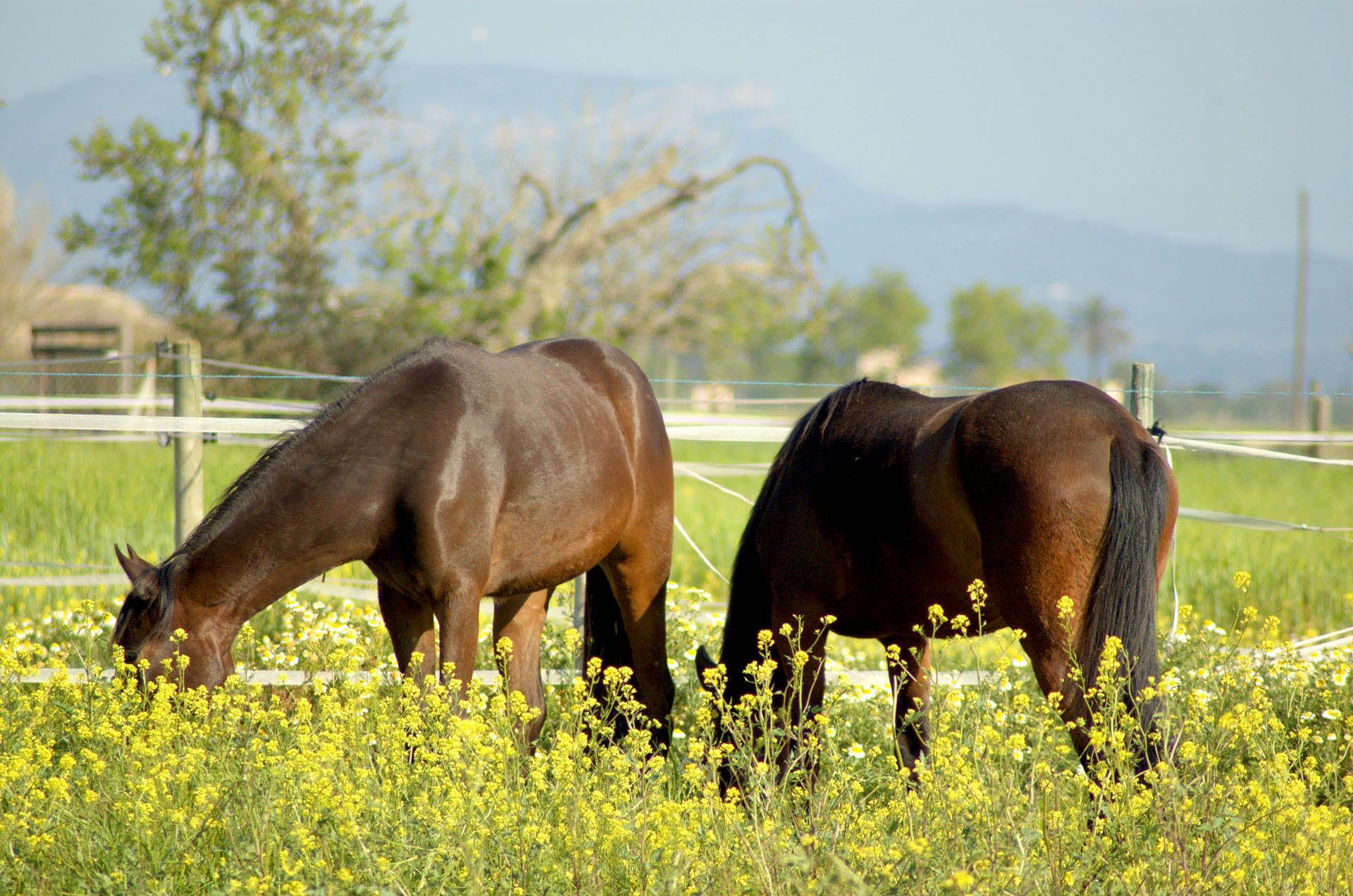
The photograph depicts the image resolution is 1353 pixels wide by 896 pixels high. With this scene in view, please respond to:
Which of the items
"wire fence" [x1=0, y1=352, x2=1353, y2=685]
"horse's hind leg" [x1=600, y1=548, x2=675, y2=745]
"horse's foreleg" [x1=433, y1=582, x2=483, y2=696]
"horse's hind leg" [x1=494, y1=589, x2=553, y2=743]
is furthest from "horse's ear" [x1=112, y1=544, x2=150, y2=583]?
"horse's hind leg" [x1=600, y1=548, x2=675, y2=745]

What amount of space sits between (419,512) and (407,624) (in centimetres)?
57

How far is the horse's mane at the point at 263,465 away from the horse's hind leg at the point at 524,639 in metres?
1.08

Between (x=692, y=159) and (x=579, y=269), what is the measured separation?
2720mm

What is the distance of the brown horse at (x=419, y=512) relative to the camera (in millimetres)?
3455

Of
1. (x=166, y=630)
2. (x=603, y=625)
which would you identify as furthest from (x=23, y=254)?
(x=166, y=630)

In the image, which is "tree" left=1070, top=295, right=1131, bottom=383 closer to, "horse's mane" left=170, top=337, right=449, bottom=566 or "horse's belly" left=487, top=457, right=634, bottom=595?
"horse's belly" left=487, top=457, right=634, bottom=595

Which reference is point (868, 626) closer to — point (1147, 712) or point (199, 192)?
point (1147, 712)

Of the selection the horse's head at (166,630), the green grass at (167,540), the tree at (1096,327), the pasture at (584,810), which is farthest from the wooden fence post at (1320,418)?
the tree at (1096,327)

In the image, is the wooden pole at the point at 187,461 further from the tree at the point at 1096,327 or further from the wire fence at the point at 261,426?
the tree at the point at 1096,327

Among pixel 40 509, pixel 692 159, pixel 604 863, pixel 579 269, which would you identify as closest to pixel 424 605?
pixel 604 863

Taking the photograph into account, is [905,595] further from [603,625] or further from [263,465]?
[263,465]

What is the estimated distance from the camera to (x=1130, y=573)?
3.18 meters

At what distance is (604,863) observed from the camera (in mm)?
2568

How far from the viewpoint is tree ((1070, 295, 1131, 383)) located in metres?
149
